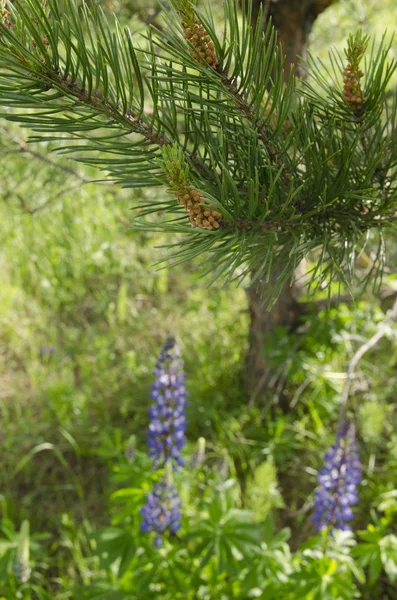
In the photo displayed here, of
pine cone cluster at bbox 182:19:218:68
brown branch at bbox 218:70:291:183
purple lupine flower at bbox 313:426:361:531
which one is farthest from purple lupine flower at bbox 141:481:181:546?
pine cone cluster at bbox 182:19:218:68

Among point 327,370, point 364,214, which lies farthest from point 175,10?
point 327,370

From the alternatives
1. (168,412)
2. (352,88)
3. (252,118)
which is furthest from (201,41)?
(168,412)

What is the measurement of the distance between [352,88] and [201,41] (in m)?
0.24

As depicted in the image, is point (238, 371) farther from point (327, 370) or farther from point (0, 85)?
point (0, 85)

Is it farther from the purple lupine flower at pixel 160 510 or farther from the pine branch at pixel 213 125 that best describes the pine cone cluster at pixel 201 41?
the purple lupine flower at pixel 160 510

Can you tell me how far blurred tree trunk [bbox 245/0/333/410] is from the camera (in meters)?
1.67

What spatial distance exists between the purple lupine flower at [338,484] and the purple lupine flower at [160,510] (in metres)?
0.39

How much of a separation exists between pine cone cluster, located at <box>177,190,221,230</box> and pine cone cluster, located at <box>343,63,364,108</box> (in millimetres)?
261

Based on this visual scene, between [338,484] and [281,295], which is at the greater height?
[281,295]

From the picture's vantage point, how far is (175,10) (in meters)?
0.57

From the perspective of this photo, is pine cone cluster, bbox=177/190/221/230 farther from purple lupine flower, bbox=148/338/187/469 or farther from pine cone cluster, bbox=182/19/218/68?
purple lupine flower, bbox=148/338/187/469

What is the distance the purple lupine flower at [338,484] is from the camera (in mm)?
1572

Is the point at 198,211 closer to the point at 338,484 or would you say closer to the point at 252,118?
the point at 252,118

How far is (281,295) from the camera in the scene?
2135 millimetres
